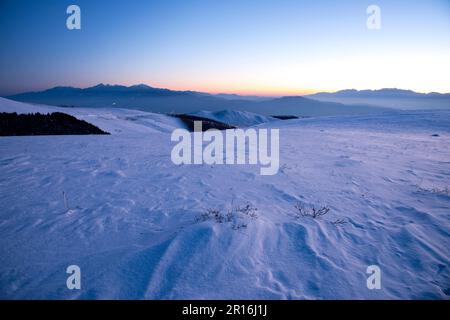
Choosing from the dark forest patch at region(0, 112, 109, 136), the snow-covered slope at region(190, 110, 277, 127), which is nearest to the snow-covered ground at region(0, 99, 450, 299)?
the dark forest patch at region(0, 112, 109, 136)

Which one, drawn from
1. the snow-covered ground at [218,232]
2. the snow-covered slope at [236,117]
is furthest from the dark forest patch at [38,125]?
the snow-covered slope at [236,117]

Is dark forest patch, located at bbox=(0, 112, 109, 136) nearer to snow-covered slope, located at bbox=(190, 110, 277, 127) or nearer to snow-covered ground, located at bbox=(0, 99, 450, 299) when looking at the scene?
snow-covered ground, located at bbox=(0, 99, 450, 299)

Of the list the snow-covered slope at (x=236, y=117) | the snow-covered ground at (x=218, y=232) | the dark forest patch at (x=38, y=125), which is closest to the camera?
the snow-covered ground at (x=218, y=232)

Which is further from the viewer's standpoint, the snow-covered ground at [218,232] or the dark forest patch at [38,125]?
the dark forest patch at [38,125]

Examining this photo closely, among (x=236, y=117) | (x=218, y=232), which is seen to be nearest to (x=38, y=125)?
(x=218, y=232)

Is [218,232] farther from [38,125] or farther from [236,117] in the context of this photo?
[236,117]

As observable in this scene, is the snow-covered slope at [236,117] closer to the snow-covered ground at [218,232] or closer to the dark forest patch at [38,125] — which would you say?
the dark forest patch at [38,125]
